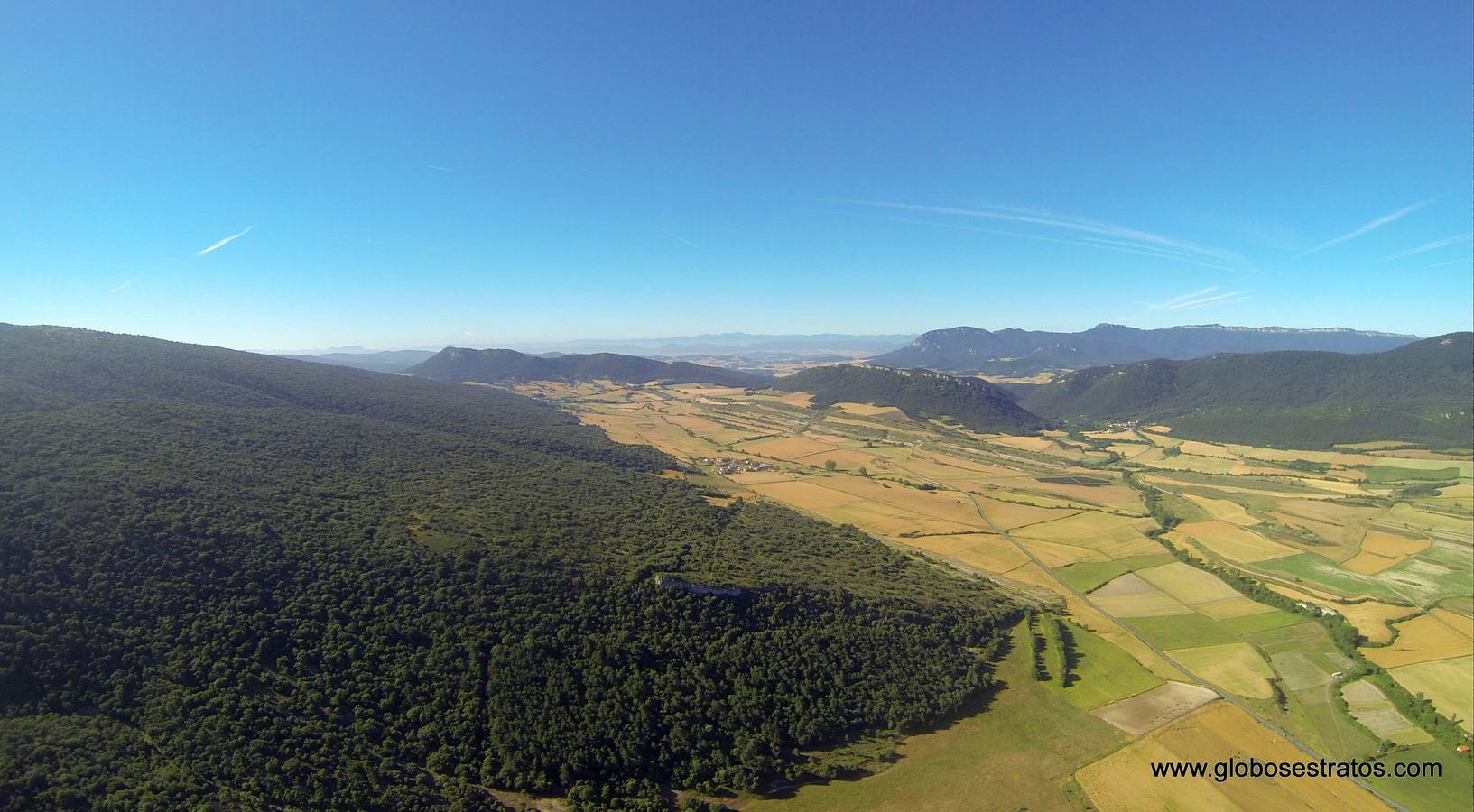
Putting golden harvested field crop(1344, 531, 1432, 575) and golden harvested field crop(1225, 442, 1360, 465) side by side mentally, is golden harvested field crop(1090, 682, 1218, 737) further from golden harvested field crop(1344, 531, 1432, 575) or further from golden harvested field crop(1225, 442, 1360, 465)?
golden harvested field crop(1225, 442, 1360, 465)

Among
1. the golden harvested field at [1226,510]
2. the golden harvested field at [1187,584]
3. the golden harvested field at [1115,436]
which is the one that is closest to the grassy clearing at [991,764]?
the golden harvested field at [1187,584]

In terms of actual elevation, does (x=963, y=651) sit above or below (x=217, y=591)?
below

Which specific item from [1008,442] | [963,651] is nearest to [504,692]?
[963,651]

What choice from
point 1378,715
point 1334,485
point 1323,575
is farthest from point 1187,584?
point 1334,485

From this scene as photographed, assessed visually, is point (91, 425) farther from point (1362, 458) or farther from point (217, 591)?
point (1362, 458)

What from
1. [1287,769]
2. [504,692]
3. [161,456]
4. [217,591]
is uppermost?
[161,456]

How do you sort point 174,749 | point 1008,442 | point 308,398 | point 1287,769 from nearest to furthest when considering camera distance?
point 174,749, point 1287,769, point 308,398, point 1008,442
